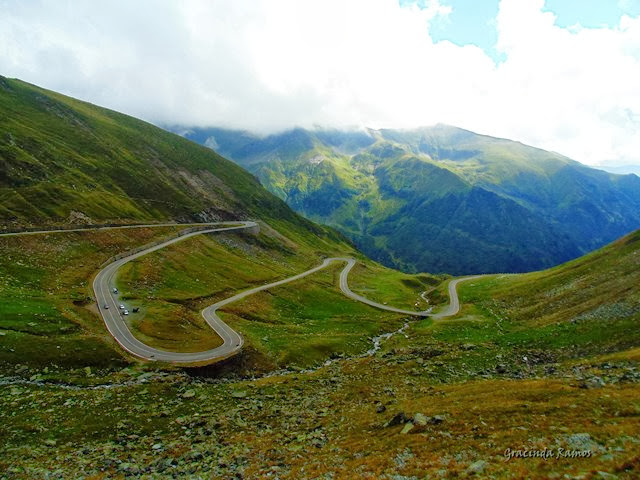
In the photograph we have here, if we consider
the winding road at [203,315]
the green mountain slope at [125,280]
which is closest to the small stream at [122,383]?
the green mountain slope at [125,280]

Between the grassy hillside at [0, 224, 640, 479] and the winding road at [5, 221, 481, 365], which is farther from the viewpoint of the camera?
the winding road at [5, 221, 481, 365]

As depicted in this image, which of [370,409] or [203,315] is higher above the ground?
[370,409]

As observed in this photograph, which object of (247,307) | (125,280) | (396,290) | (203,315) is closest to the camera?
(203,315)

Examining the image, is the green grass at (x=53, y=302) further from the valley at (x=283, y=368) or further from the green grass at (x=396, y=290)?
the green grass at (x=396, y=290)

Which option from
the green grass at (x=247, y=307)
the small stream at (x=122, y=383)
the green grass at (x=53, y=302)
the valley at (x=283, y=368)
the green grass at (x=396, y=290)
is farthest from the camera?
the green grass at (x=396, y=290)

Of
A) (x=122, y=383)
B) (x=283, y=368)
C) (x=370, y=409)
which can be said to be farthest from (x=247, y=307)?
(x=370, y=409)

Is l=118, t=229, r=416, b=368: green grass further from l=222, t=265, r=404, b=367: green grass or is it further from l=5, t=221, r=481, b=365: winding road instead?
l=5, t=221, r=481, b=365: winding road

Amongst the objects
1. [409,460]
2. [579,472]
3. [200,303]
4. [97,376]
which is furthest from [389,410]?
[200,303]

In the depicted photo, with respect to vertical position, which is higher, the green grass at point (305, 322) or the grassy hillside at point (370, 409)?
the grassy hillside at point (370, 409)

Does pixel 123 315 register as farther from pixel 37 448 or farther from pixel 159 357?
pixel 37 448

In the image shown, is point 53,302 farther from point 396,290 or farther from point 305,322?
point 396,290

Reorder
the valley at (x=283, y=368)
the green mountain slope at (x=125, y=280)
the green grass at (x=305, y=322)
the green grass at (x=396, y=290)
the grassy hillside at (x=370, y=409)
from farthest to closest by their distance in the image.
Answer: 1. the green grass at (x=396, y=290)
2. the green grass at (x=305, y=322)
3. the green mountain slope at (x=125, y=280)
4. the valley at (x=283, y=368)
5. the grassy hillside at (x=370, y=409)

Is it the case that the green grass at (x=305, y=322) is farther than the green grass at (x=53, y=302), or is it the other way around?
the green grass at (x=305, y=322)

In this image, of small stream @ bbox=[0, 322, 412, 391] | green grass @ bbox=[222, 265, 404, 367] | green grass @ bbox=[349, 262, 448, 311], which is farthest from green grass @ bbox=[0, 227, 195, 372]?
green grass @ bbox=[349, 262, 448, 311]
